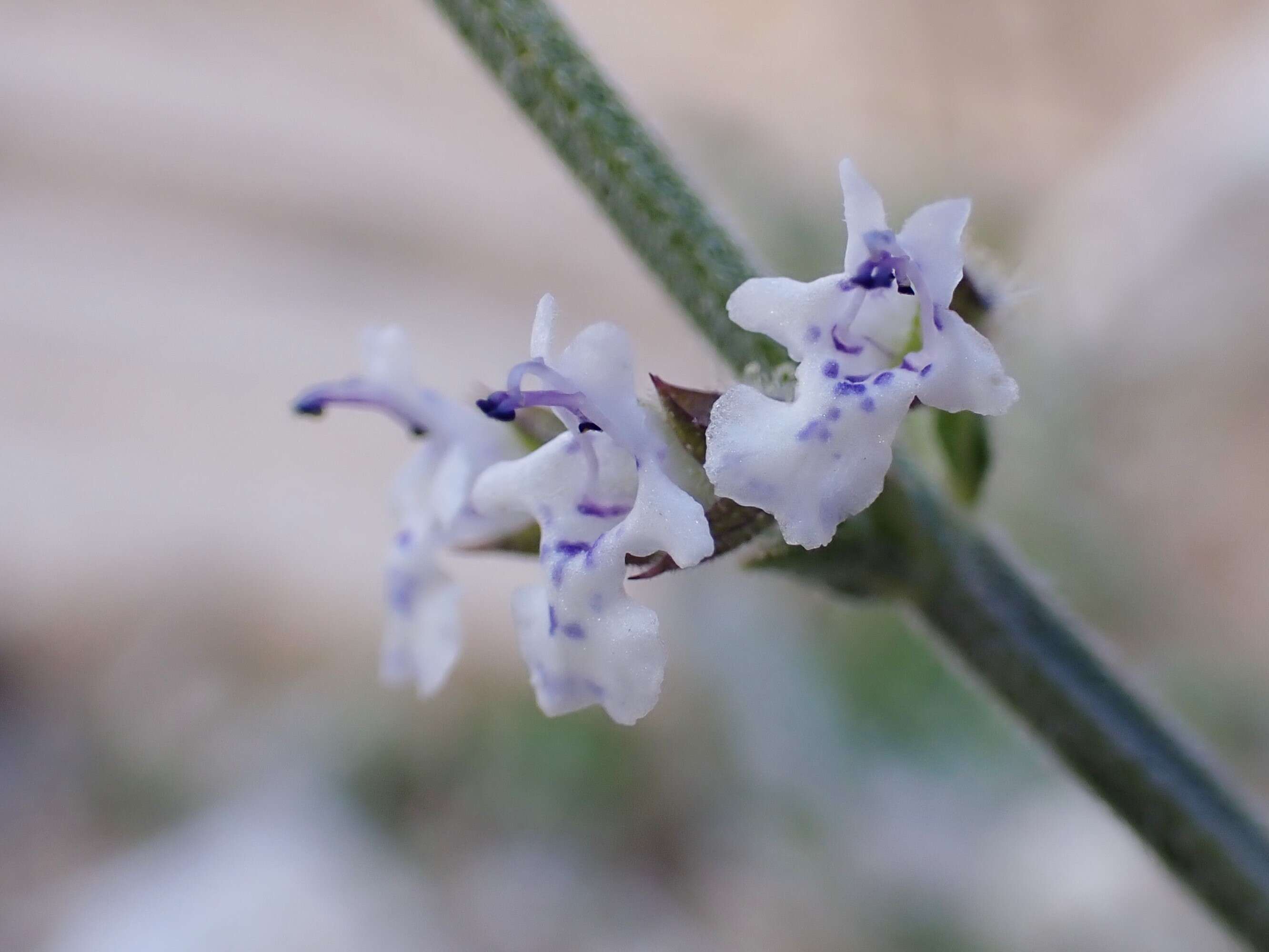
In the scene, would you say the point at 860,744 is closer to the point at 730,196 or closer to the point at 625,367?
the point at 730,196

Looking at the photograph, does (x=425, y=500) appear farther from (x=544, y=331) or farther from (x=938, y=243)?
(x=938, y=243)

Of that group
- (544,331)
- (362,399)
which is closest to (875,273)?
(544,331)

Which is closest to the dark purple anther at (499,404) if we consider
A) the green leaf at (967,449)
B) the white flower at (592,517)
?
the white flower at (592,517)

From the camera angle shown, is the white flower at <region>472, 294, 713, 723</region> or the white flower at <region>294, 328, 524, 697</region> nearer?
the white flower at <region>472, 294, 713, 723</region>

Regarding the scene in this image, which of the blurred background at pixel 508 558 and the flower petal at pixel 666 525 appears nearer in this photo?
the flower petal at pixel 666 525

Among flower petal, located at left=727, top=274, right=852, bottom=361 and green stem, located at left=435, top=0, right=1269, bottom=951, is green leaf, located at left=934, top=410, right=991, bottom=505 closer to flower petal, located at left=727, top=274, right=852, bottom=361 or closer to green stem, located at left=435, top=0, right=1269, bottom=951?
green stem, located at left=435, top=0, right=1269, bottom=951

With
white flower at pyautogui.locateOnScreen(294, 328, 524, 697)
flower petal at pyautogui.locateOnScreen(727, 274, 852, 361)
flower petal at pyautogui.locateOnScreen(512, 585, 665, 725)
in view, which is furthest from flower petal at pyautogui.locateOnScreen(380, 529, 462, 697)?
flower petal at pyautogui.locateOnScreen(727, 274, 852, 361)

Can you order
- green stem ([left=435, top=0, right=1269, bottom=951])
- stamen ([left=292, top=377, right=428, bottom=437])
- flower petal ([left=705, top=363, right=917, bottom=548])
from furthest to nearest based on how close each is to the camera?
stamen ([left=292, top=377, right=428, bottom=437]) → green stem ([left=435, top=0, right=1269, bottom=951]) → flower petal ([left=705, top=363, right=917, bottom=548])

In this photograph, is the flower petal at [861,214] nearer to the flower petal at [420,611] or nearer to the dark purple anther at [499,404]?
the dark purple anther at [499,404]
